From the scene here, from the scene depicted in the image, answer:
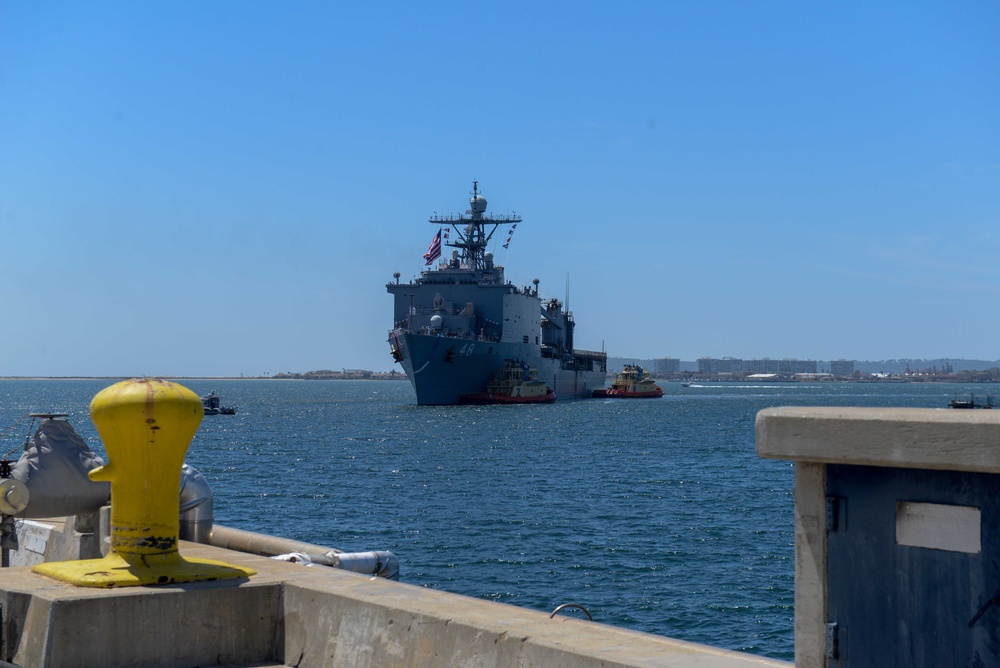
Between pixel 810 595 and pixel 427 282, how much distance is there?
73780 mm

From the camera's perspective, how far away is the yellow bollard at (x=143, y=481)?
5.64 m

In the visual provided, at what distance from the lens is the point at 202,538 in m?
8.27

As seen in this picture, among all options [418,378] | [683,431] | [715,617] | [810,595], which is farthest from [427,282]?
[810,595]

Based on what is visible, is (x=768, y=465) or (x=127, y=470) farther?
(x=768, y=465)

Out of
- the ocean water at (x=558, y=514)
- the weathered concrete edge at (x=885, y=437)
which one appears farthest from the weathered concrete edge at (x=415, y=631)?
the ocean water at (x=558, y=514)

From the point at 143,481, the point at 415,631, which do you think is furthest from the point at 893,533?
the point at 143,481

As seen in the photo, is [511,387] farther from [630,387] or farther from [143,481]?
[143,481]

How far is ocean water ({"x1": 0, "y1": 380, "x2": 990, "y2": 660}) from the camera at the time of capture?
15.3 m

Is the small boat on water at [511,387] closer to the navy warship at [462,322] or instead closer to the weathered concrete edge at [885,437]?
the navy warship at [462,322]

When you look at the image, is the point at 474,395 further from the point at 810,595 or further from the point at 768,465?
the point at 810,595

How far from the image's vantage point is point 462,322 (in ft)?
246

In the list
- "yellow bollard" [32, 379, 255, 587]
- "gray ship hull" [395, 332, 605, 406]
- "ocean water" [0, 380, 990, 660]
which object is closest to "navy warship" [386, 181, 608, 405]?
"gray ship hull" [395, 332, 605, 406]

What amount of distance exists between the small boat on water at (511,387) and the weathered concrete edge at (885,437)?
2919 inches

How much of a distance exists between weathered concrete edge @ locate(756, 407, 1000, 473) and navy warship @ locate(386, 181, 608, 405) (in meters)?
64.1
